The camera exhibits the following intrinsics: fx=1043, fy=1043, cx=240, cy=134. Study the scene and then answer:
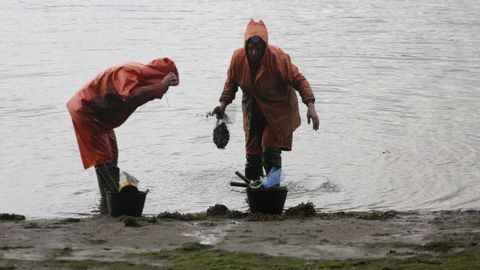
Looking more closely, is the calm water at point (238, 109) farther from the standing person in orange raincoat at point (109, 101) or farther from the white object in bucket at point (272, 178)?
the standing person in orange raincoat at point (109, 101)

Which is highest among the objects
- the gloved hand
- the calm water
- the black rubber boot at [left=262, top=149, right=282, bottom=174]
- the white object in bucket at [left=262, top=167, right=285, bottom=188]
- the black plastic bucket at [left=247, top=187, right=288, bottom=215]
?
the gloved hand

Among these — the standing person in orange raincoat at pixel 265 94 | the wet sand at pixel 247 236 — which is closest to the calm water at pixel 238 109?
the standing person in orange raincoat at pixel 265 94

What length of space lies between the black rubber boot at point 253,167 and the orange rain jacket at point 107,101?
122 centimetres

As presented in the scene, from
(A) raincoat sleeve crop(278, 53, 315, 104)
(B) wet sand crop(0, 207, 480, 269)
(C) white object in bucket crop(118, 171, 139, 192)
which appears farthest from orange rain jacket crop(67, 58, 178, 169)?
(A) raincoat sleeve crop(278, 53, 315, 104)

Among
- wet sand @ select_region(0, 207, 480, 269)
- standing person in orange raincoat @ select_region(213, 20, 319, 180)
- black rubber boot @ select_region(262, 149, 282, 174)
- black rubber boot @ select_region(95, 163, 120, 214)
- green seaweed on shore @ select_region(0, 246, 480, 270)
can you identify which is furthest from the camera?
black rubber boot @ select_region(262, 149, 282, 174)

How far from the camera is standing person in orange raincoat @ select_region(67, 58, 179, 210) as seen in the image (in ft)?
27.0

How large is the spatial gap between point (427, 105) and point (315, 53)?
6035mm

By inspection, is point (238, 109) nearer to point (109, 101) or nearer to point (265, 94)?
point (265, 94)

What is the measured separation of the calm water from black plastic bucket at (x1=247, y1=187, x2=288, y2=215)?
1.01 m

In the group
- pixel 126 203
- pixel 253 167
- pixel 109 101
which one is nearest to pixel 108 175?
pixel 126 203

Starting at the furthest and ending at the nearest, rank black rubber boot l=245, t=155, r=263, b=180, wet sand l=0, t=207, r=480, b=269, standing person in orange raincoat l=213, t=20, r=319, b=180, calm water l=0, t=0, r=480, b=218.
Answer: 1. calm water l=0, t=0, r=480, b=218
2. black rubber boot l=245, t=155, r=263, b=180
3. standing person in orange raincoat l=213, t=20, r=319, b=180
4. wet sand l=0, t=207, r=480, b=269

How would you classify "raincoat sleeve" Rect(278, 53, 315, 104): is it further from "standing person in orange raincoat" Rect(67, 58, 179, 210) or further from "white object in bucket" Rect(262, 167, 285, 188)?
"standing person in orange raincoat" Rect(67, 58, 179, 210)

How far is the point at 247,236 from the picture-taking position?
24.4ft

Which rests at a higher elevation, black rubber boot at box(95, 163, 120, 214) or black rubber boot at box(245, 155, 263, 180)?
black rubber boot at box(95, 163, 120, 214)
